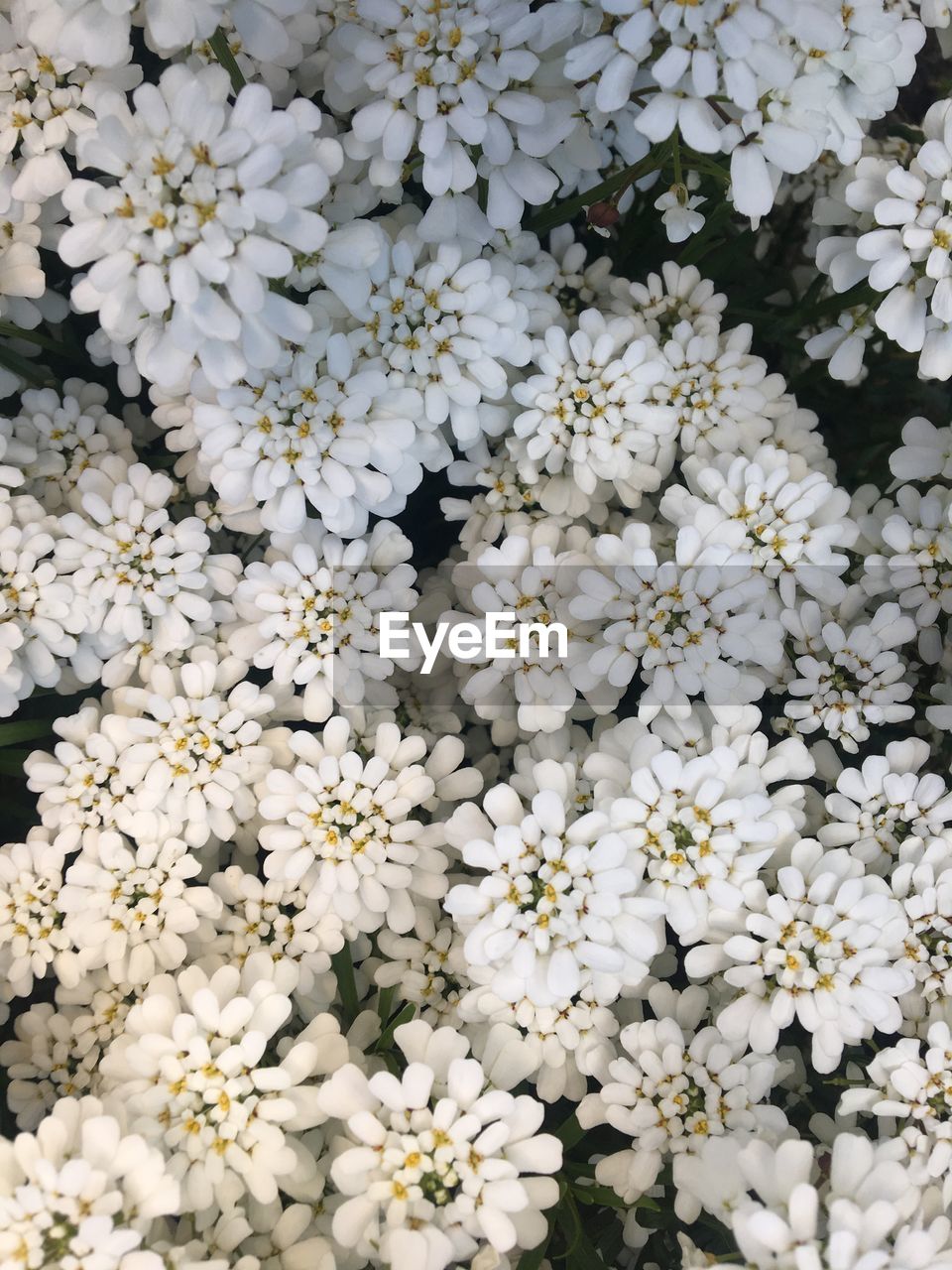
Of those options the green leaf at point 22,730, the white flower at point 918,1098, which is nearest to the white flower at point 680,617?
the white flower at point 918,1098

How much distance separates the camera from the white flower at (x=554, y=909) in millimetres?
850

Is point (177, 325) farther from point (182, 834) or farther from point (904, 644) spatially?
point (904, 644)

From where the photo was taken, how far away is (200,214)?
0.79 metres

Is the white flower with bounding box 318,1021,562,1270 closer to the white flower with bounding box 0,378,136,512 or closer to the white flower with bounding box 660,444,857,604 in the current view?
the white flower with bounding box 660,444,857,604

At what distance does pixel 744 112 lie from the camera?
90 cm

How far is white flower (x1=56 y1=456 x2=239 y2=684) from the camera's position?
101 cm

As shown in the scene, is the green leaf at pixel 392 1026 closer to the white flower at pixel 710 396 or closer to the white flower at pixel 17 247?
the white flower at pixel 710 396

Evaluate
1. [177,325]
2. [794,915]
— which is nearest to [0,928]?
[177,325]

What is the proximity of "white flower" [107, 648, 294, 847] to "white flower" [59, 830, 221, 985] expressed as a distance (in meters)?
0.04

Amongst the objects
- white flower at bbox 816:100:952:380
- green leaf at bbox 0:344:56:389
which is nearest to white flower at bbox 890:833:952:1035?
white flower at bbox 816:100:952:380

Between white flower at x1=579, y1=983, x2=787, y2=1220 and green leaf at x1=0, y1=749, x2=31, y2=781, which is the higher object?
green leaf at x1=0, y1=749, x2=31, y2=781

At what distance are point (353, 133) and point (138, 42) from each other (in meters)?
0.34

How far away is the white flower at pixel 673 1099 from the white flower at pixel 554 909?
0.08 metres

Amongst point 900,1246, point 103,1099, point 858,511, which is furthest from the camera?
point 858,511
